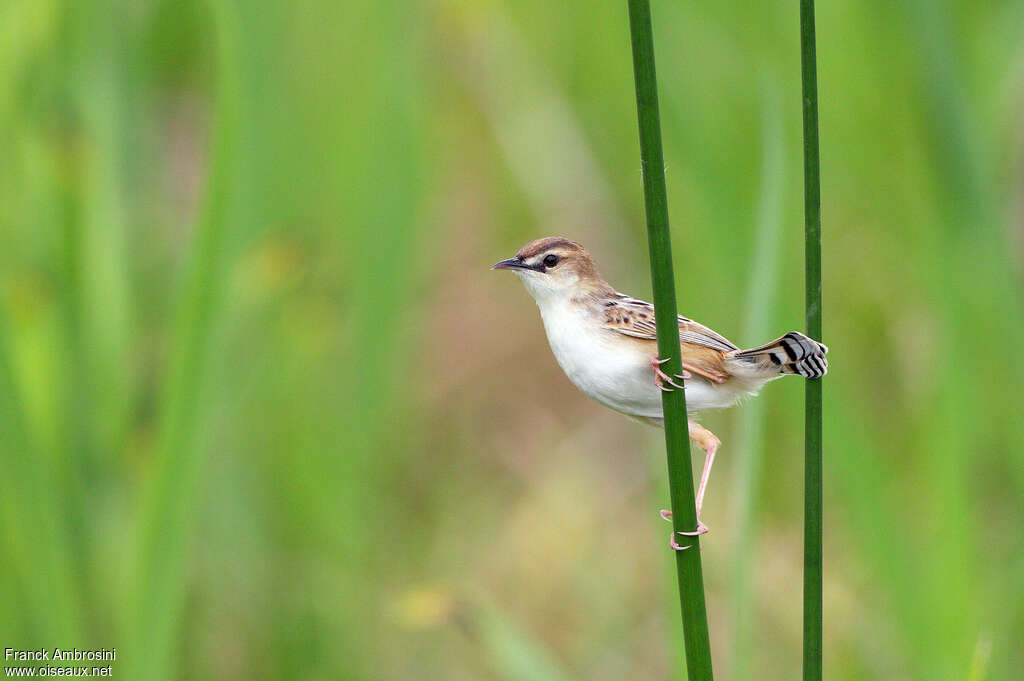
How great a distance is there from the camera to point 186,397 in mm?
2248

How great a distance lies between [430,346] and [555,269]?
3370 millimetres

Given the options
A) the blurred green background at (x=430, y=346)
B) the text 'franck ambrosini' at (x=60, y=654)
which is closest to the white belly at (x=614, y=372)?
the blurred green background at (x=430, y=346)

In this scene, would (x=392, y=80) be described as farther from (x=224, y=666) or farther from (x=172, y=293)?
(x=224, y=666)

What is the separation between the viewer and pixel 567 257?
1.87 meters

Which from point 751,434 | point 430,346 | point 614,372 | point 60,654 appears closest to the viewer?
point 614,372

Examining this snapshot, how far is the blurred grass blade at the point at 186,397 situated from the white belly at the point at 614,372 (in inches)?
32.5

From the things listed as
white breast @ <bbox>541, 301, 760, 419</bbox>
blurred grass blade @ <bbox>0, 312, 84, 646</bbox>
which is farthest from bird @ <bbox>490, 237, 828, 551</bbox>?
blurred grass blade @ <bbox>0, 312, 84, 646</bbox>

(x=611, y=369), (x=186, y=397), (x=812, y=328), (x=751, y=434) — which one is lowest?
(x=751, y=434)

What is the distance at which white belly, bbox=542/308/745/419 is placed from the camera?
1.70 m

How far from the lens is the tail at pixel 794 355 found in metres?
1.29

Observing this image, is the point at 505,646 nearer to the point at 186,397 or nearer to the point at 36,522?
the point at 186,397

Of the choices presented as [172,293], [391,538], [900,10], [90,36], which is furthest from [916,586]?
[90,36]

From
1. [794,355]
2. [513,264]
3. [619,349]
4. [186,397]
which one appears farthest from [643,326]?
[186,397]

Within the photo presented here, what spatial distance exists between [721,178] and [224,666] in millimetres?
2267
